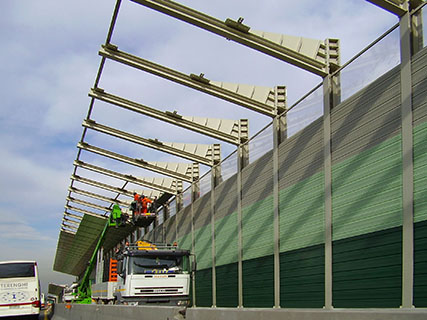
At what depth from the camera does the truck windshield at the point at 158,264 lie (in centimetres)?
1961

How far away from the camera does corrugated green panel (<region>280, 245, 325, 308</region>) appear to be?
50.3 feet

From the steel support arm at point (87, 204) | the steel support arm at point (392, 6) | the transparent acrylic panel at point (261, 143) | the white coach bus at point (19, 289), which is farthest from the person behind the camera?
the steel support arm at point (87, 204)

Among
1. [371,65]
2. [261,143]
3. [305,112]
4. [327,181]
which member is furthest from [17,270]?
[371,65]

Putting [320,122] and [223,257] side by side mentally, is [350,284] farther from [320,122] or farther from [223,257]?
[223,257]

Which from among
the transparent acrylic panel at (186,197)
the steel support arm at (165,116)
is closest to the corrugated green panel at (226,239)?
the steel support arm at (165,116)

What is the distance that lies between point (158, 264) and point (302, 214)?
596cm

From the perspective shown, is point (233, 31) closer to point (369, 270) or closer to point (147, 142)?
point (369, 270)

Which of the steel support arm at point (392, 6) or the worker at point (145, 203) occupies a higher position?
the steel support arm at point (392, 6)

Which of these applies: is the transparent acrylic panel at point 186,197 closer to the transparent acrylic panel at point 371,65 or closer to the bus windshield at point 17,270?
the bus windshield at point 17,270

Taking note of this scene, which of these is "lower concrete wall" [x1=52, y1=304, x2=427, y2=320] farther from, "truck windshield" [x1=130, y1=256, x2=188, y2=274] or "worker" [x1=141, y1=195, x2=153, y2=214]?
"worker" [x1=141, y1=195, x2=153, y2=214]

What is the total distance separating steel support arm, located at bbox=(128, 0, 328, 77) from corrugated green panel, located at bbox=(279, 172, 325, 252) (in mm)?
3118

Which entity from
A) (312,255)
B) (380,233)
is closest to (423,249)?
(380,233)

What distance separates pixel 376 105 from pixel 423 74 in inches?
72.7

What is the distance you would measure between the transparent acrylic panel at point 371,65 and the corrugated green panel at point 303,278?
170 inches
